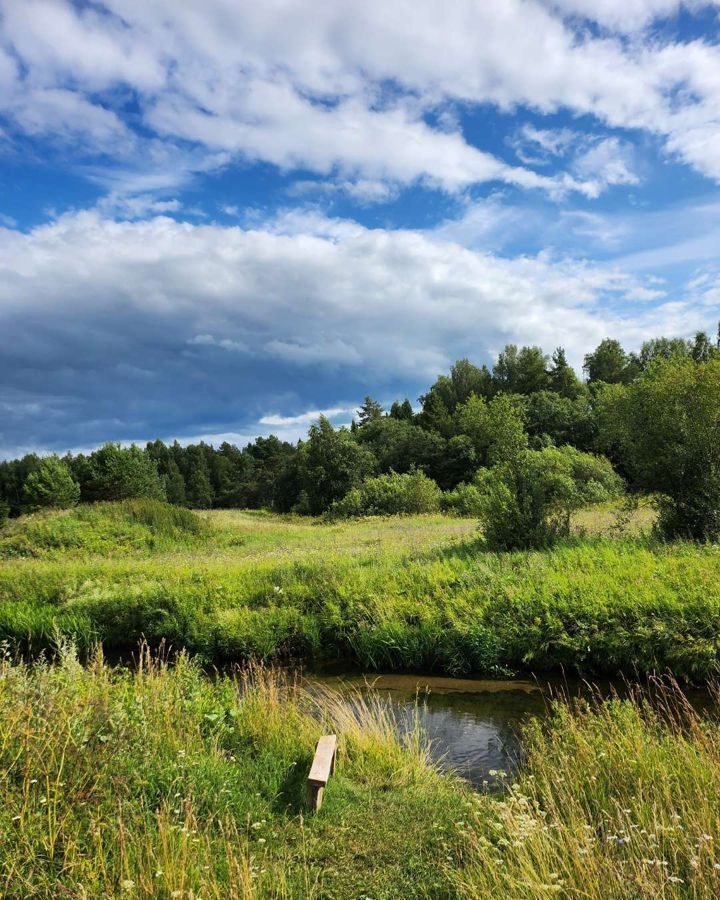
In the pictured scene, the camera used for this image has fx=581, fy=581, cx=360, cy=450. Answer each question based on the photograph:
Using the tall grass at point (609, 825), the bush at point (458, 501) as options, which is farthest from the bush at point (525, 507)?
the bush at point (458, 501)

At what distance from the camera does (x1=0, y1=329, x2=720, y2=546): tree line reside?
16.2 m

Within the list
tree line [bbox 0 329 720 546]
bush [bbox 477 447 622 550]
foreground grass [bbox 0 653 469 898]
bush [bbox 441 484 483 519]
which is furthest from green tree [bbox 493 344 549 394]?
foreground grass [bbox 0 653 469 898]

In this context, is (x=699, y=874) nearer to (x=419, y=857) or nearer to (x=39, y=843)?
(x=419, y=857)

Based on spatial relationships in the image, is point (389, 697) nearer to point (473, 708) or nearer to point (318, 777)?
point (473, 708)

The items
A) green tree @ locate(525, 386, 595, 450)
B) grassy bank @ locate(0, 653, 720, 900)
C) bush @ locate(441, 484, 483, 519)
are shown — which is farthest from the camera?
green tree @ locate(525, 386, 595, 450)

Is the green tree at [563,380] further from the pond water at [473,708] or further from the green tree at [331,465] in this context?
the pond water at [473,708]

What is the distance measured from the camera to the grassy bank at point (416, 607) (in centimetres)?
1041

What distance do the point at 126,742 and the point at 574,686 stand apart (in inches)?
298

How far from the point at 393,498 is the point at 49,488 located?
2629cm

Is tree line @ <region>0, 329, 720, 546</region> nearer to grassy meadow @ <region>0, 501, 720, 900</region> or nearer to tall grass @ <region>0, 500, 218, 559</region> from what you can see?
grassy meadow @ <region>0, 501, 720, 900</region>

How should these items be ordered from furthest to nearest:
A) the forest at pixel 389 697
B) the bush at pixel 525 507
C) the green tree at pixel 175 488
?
the green tree at pixel 175 488, the bush at pixel 525 507, the forest at pixel 389 697

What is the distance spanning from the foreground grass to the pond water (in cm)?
90

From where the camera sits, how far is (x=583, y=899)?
10.8ft

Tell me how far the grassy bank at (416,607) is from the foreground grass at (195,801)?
16.2ft
